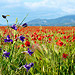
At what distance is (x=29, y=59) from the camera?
4.60ft

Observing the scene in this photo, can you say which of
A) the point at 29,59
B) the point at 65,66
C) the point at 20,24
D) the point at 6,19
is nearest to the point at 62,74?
the point at 65,66

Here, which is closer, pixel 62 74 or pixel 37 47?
pixel 37 47

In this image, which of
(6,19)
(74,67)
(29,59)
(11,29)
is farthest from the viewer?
(74,67)

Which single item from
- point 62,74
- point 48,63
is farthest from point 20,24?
point 62,74

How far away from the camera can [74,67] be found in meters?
1.50

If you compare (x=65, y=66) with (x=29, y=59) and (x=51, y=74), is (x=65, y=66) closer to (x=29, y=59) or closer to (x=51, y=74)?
(x=51, y=74)

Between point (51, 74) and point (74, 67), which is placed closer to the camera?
point (51, 74)

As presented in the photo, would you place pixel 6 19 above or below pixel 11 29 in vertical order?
above

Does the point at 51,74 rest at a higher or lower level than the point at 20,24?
lower

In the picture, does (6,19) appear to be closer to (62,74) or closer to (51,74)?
(51,74)

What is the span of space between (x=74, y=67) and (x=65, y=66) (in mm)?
100

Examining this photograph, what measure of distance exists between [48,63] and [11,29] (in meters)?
0.55

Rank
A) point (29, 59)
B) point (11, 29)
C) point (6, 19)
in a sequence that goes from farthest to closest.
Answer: point (29, 59) < point (11, 29) < point (6, 19)

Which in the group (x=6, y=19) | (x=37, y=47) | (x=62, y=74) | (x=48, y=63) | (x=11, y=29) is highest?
(x=6, y=19)
